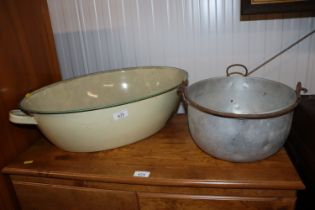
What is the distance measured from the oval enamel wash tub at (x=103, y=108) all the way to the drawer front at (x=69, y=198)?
13cm

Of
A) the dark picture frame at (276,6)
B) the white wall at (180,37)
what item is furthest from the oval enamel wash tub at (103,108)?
the dark picture frame at (276,6)

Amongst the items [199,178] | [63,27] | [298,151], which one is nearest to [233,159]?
[199,178]

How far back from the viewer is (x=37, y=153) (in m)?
0.88

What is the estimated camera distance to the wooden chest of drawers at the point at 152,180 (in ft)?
2.23

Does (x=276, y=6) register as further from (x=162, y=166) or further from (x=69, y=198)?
(x=69, y=198)

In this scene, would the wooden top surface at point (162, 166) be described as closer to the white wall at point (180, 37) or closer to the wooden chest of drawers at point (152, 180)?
the wooden chest of drawers at point (152, 180)

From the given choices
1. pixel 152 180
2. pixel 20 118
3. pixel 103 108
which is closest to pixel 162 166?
pixel 152 180

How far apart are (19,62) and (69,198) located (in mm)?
479

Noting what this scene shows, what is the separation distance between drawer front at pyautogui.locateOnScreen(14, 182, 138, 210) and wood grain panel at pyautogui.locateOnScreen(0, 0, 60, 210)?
7cm

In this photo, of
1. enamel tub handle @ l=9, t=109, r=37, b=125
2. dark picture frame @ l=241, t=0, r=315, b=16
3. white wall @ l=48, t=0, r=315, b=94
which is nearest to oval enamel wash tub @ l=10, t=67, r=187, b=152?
enamel tub handle @ l=9, t=109, r=37, b=125

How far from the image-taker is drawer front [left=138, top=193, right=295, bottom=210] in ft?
2.22

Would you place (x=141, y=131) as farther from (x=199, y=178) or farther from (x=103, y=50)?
(x=103, y=50)

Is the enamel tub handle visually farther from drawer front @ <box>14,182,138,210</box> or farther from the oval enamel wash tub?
drawer front @ <box>14,182,138,210</box>

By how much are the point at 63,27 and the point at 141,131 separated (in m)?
0.61
